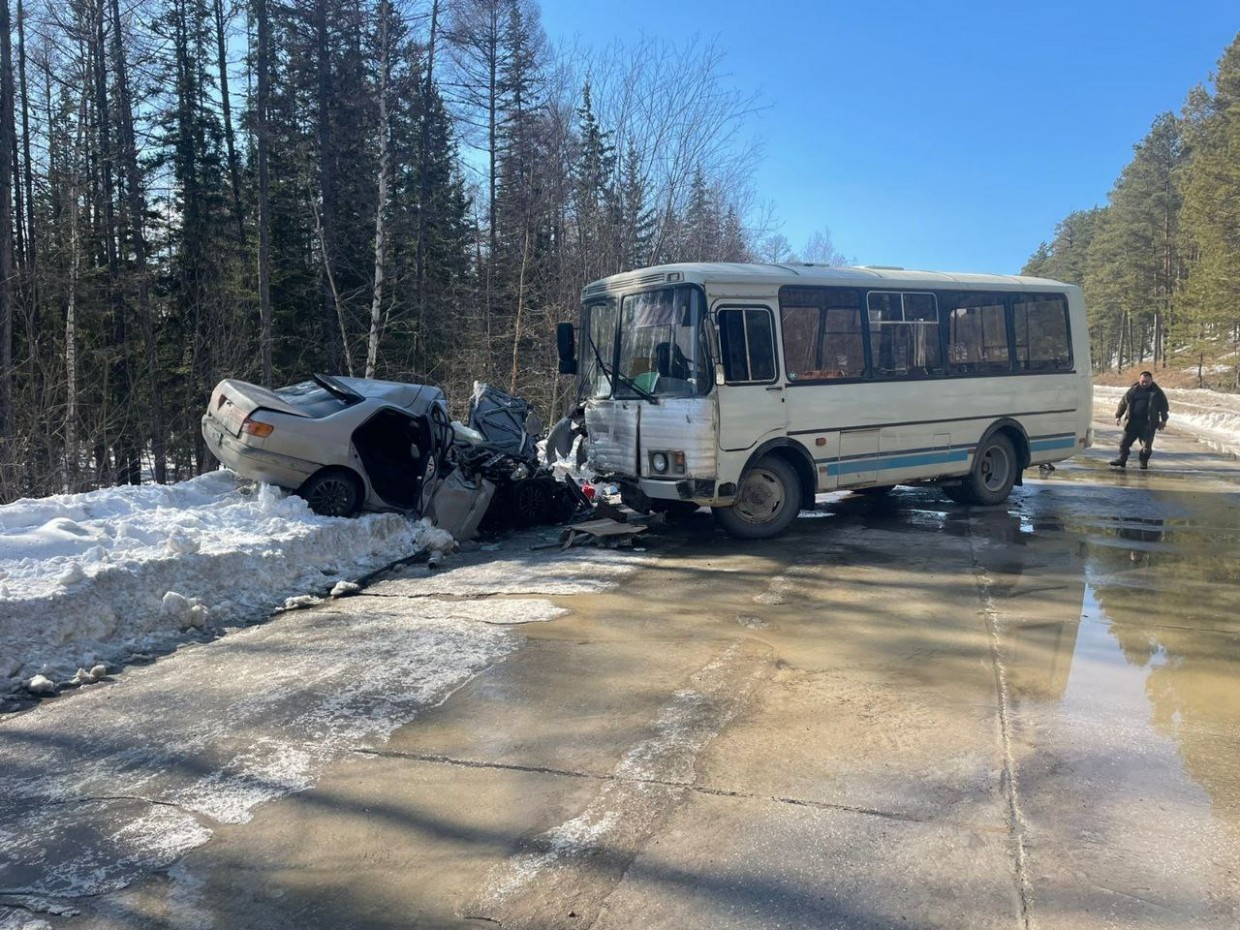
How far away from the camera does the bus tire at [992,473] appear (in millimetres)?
11703

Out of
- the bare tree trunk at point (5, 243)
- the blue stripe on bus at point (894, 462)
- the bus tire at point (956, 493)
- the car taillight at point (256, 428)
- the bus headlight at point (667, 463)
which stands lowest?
the bus tire at point (956, 493)

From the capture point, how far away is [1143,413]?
1580 cm

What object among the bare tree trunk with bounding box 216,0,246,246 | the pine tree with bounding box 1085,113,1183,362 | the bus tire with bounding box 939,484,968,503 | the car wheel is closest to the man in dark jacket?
the bus tire with bounding box 939,484,968,503

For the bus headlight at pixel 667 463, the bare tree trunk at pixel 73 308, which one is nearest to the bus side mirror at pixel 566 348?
the bus headlight at pixel 667 463

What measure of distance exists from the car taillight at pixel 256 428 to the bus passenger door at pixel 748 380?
15.8 ft

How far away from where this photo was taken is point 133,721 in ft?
15.4

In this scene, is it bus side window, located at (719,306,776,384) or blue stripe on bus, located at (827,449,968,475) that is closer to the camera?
bus side window, located at (719,306,776,384)

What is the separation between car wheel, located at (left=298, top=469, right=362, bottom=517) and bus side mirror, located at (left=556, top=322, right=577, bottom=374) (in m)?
2.88

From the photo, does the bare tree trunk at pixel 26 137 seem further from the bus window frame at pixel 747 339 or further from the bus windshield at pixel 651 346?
the bus window frame at pixel 747 339

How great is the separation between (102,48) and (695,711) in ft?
82.5

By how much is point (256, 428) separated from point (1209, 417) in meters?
28.1

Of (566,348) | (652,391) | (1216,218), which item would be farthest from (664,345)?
(1216,218)

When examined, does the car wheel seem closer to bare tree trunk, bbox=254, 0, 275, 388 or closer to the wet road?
the wet road

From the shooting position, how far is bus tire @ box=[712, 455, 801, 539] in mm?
9641
